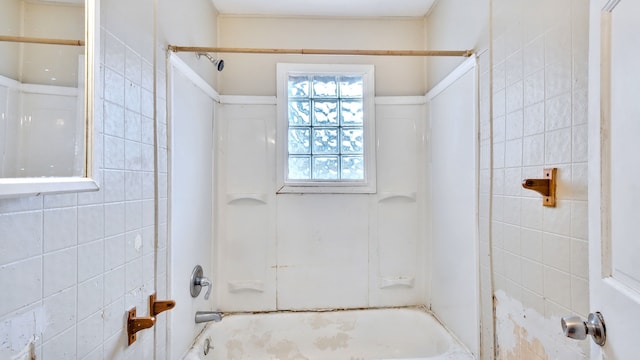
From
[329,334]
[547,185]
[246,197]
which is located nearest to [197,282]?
[246,197]

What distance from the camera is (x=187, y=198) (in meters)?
1.69

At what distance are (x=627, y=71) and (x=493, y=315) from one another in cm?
110

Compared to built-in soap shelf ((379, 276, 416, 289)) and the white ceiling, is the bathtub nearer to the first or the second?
built-in soap shelf ((379, 276, 416, 289))

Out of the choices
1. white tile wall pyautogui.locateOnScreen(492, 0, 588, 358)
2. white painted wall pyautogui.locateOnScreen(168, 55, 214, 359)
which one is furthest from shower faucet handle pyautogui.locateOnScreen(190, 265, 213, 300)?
white tile wall pyautogui.locateOnScreen(492, 0, 588, 358)

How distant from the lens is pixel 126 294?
113cm

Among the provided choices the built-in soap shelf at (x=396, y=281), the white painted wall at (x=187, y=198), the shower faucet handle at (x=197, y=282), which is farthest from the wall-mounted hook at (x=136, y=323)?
the built-in soap shelf at (x=396, y=281)

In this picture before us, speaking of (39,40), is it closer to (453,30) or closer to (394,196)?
(453,30)

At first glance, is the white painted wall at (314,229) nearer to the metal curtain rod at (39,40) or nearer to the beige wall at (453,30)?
the beige wall at (453,30)

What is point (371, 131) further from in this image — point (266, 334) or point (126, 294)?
point (126, 294)

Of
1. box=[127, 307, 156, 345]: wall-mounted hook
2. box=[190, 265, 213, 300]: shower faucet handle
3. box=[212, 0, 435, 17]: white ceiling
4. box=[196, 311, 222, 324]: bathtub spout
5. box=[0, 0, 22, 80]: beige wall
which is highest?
box=[212, 0, 435, 17]: white ceiling

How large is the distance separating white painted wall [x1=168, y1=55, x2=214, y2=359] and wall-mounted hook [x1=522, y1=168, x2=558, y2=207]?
1.41m

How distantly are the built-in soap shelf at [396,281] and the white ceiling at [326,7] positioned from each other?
69.5 inches

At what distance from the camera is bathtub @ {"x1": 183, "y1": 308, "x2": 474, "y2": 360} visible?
2047mm

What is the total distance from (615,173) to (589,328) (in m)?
0.34
